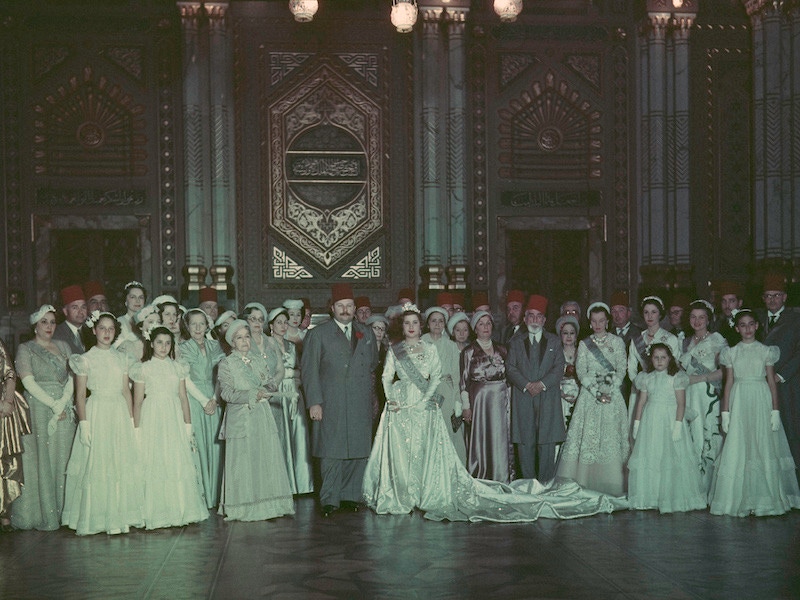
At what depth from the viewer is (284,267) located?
42.7 ft

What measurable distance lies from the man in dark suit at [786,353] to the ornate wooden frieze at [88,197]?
7203 millimetres

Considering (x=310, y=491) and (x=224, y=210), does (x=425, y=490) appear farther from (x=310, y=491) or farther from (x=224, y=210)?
(x=224, y=210)

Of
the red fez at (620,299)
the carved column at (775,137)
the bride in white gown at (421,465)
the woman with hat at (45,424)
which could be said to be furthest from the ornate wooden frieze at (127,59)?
the carved column at (775,137)

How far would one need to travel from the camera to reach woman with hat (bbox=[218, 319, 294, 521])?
7730 mm

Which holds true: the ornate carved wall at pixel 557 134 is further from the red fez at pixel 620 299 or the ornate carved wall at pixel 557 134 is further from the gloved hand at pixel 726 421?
the gloved hand at pixel 726 421

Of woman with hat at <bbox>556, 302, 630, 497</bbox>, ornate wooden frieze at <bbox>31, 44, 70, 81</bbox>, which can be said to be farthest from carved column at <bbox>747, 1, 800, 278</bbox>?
ornate wooden frieze at <bbox>31, 44, 70, 81</bbox>

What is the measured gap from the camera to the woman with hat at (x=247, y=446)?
773cm

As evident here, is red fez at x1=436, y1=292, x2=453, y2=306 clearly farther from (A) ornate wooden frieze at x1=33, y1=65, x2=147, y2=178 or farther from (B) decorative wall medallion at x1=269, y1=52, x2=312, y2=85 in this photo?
(A) ornate wooden frieze at x1=33, y1=65, x2=147, y2=178

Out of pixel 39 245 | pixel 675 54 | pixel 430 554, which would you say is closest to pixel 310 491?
pixel 430 554

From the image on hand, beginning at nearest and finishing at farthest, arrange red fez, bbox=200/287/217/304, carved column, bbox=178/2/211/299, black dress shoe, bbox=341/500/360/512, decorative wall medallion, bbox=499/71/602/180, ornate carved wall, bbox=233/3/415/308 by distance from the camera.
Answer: black dress shoe, bbox=341/500/360/512 < red fez, bbox=200/287/217/304 < carved column, bbox=178/2/211/299 < ornate carved wall, bbox=233/3/415/308 < decorative wall medallion, bbox=499/71/602/180

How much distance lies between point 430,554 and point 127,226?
7.48m

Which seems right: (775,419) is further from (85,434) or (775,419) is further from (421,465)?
(85,434)

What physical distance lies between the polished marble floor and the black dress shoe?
0.28 m

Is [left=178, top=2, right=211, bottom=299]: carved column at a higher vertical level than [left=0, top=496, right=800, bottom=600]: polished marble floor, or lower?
higher
